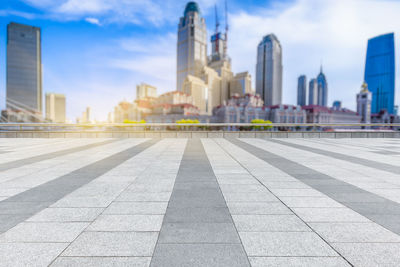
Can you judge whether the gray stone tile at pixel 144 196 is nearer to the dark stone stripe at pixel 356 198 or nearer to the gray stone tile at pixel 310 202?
the gray stone tile at pixel 310 202

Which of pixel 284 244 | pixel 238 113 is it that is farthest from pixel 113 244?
pixel 238 113

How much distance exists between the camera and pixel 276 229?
2.71 meters

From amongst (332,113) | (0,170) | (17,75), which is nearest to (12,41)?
(17,75)

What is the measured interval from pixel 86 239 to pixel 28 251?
0.53 meters

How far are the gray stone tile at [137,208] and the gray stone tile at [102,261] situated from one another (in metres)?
1.05

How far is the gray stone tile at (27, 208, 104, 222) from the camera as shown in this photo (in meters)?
2.95

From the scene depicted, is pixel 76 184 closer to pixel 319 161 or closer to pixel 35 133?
pixel 319 161

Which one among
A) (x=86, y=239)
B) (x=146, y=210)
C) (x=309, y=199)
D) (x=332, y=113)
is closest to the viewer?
(x=86, y=239)

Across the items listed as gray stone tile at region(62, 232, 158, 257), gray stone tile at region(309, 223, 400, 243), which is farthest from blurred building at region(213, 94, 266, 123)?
gray stone tile at region(62, 232, 158, 257)

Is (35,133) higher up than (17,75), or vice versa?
(17,75)

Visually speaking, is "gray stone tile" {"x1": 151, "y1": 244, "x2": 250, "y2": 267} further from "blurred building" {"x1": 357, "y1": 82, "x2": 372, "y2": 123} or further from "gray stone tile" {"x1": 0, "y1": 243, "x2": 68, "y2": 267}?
"blurred building" {"x1": 357, "y1": 82, "x2": 372, "y2": 123}

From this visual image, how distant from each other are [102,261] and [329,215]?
2.99 meters

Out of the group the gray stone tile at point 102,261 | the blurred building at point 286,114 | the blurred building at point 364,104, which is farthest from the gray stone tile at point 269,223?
the blurred building at point 364,104

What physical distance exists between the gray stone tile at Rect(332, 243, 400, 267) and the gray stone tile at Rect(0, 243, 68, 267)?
2952 mm
